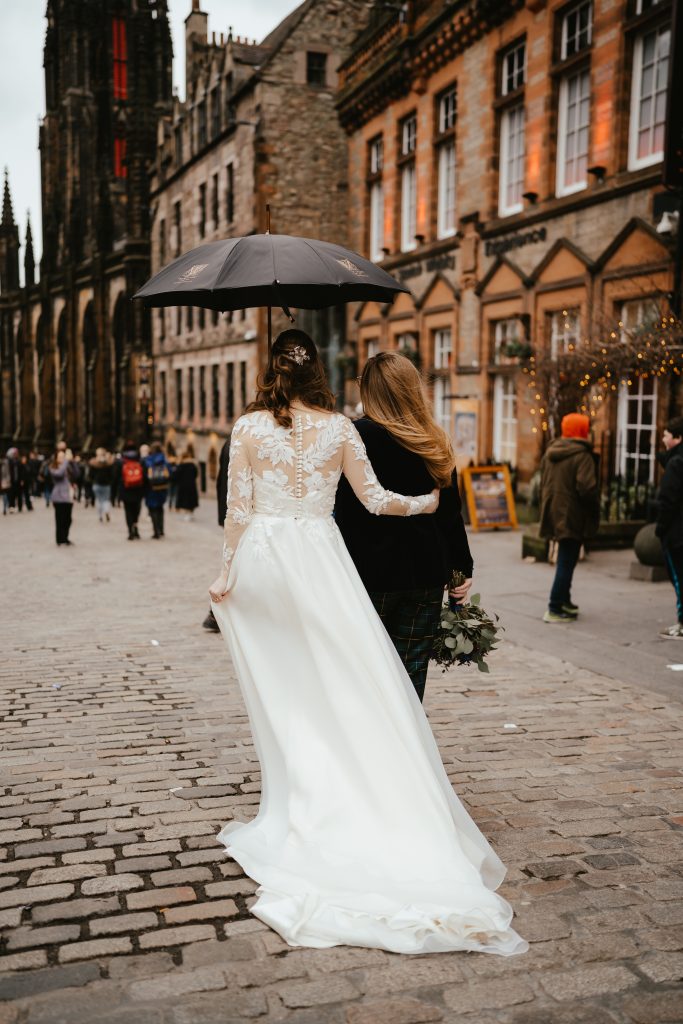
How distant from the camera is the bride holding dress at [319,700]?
3436 millimetres

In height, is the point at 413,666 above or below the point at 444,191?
below

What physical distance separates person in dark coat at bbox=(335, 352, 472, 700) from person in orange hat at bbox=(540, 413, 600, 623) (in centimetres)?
507

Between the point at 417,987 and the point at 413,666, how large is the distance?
1.54m

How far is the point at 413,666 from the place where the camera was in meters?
4.27

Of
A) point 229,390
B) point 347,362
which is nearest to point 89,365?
point 229,390

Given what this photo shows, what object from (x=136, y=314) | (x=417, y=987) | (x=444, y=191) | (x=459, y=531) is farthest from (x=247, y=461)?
(x=136, y=314)

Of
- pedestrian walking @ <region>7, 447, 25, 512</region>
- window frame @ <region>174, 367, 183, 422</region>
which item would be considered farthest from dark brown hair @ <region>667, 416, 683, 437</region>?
window frame @ <region>174, 367, 183, 422</region>

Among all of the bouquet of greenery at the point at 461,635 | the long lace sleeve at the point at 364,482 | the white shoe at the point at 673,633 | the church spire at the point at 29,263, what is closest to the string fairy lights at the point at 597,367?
the white shoe at the point at 673,633

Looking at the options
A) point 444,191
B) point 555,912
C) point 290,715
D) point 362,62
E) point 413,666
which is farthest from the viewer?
point 362,62

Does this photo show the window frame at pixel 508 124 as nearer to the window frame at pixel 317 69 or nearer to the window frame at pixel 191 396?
the window frame at pixel 317 69

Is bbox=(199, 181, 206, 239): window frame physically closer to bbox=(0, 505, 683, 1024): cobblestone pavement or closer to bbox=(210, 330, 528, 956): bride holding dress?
bbox=(0, 505, 683, 1024): cobblestone pavement

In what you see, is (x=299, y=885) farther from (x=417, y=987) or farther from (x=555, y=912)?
(x=555, y=912)

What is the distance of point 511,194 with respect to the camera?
754 inches

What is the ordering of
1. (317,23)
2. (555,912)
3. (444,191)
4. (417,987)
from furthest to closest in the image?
(317,23) < (444,191) < (555,912) < (417,987)
